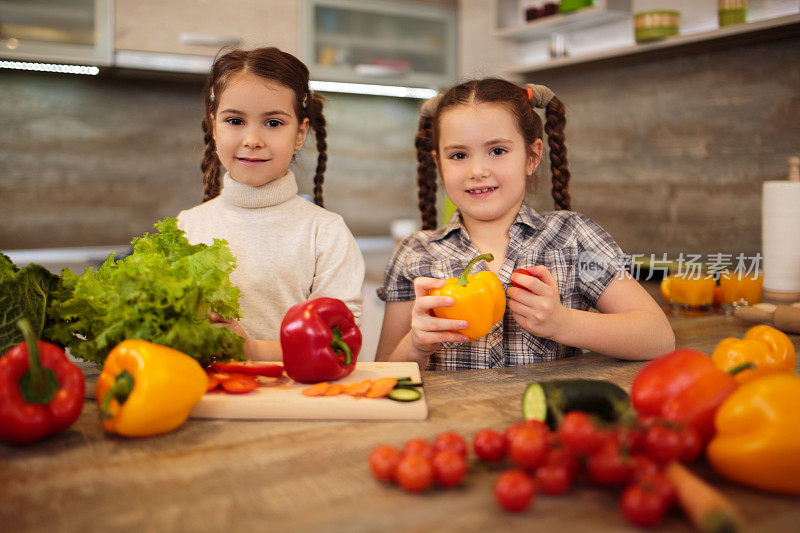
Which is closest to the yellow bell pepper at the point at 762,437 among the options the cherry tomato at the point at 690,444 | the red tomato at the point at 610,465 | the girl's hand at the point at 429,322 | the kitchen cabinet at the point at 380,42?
the cherry tomato at the point at 690,444

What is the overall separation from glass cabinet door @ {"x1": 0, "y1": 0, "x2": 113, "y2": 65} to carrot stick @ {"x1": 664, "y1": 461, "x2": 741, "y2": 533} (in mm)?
2871

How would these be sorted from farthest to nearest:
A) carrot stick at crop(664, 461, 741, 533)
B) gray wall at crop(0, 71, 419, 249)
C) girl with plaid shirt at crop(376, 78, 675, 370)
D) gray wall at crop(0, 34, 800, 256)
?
gray wall at crop(0, 71, 419, 249), gray wall at crop(0, 34, 800, 256), girl with plaid shirt at crop(376, 78, 675, 370), carrot stick at crop(664, 461, 741, 533)

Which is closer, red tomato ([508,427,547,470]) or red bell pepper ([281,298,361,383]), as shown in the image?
red tomato ([508,427,547,470])

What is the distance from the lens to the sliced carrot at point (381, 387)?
0.96 metres

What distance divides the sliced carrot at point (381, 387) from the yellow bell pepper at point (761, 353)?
50cm

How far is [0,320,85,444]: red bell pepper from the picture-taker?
0.79 metres

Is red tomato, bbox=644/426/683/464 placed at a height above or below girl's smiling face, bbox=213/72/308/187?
below

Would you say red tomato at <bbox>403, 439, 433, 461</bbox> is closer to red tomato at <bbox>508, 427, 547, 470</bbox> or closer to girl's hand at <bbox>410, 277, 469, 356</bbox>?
red tomato at <bbox>508, 427, 547, 470</bbox>

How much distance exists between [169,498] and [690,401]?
58 cm

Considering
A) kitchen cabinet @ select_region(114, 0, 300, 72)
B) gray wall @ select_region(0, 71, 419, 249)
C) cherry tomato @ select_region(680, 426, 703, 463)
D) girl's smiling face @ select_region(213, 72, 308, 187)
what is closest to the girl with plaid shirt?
girl's smiling face @ select_region(213, 72, 308, 187)

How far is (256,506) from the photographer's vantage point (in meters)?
0.67

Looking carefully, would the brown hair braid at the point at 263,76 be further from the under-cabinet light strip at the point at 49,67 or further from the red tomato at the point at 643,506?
the under-cabinet light strip at the point at 49,67

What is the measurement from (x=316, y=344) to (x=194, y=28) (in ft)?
7.93

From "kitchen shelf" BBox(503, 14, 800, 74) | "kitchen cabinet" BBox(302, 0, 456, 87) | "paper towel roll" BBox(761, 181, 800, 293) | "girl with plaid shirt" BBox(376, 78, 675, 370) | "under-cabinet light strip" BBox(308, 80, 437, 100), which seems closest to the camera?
"girl with plaid shirt" BBox(376, 78, 675, 370)
